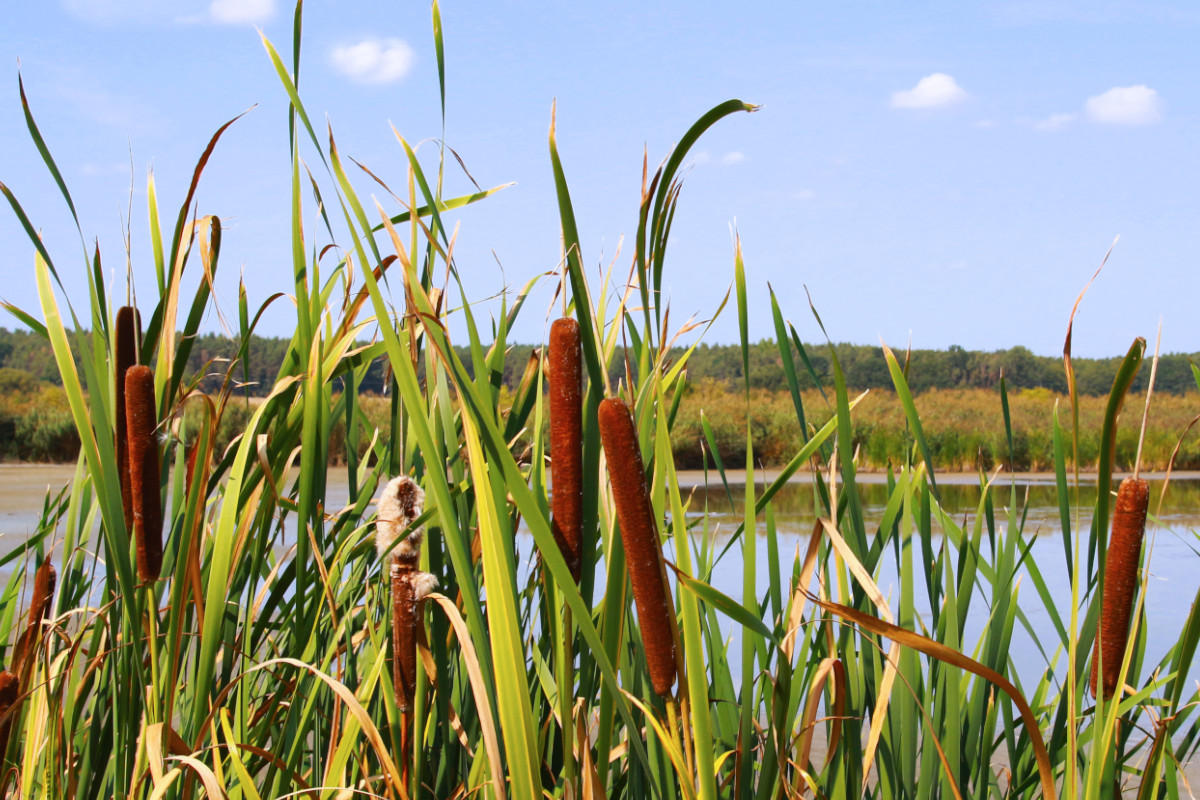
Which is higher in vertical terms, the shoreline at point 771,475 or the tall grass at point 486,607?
the tall grass at point 486,607

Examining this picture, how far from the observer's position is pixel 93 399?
866mm

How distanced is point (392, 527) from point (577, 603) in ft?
1.29

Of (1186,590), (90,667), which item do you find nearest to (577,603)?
(90,667)

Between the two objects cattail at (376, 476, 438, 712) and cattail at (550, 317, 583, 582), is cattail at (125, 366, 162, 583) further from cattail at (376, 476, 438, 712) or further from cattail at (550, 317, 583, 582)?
cattail at (550, 317, 583, 582)

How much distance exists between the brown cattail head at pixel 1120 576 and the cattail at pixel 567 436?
1.66 ft

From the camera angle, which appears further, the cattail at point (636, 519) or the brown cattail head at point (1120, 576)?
the brown cattail head at point (1120, 576)

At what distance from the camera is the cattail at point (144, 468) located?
862 mm

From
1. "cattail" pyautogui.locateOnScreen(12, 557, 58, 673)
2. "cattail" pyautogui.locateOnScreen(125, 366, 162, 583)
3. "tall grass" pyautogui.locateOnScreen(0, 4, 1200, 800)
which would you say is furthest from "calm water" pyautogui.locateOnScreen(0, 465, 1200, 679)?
"cattail" pyautogui.locateOnScreen(125, 366, 162, 583)

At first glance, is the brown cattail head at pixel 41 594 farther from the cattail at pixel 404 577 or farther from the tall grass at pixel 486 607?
the cattail at pixel 404 577

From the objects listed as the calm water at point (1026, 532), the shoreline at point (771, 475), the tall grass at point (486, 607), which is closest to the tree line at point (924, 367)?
the shoreline at point (771, 475)

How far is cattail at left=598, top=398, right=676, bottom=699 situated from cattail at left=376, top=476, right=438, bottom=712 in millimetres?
325

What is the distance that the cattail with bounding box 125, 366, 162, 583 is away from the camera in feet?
2.83

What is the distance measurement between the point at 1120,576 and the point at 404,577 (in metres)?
0.72

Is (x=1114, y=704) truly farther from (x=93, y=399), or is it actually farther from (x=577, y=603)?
(x=93, y=399)
